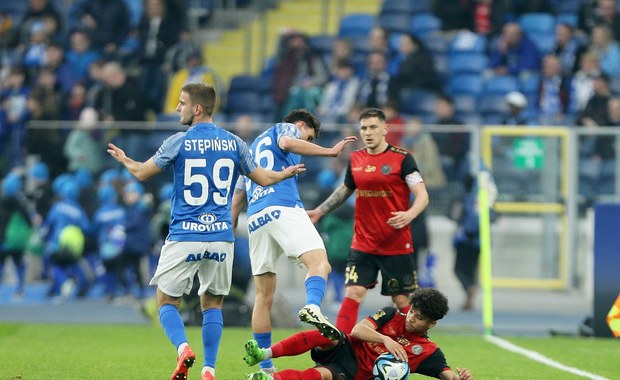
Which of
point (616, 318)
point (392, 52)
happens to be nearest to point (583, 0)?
point (392, 52)

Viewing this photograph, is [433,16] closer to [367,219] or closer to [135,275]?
[135,275]

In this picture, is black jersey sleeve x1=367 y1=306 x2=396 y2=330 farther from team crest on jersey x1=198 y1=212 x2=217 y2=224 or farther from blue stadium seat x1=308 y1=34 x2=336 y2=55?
blue stadium seat x1=308 y1=34 x2=336 y2=55

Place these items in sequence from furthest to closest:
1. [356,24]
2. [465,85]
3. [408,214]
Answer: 1. [356,24]
2. [465,85]
3. [408,214]

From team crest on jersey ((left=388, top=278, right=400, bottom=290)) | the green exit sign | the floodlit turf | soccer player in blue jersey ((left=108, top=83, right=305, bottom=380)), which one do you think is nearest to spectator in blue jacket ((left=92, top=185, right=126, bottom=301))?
the floodlit turf

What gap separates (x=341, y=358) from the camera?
834 centimetres

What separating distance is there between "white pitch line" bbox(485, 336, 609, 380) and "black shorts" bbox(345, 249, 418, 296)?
1.43m

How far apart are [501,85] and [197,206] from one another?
12.8 metres

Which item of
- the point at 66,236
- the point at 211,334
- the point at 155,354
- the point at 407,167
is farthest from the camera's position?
the point at 66,236

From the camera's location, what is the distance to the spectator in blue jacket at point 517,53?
2053cm

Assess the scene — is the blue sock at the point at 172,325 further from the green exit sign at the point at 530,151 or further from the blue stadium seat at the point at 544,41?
the blue stadium seat at the point at 544,41

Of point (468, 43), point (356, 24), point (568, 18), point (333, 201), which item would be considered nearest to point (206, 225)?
point (333, 201)

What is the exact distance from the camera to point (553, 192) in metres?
17.5

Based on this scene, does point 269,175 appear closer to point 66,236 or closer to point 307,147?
point 307,147

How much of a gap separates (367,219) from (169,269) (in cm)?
278
